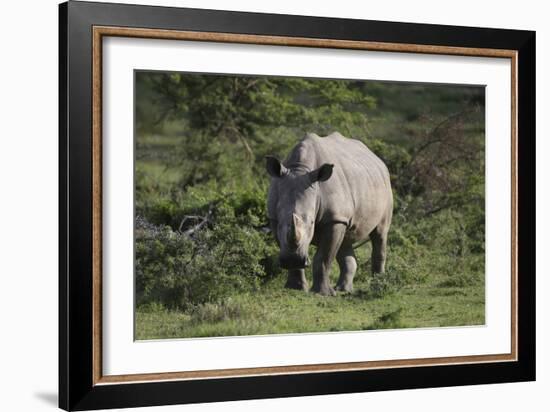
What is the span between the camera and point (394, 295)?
29.6 feet

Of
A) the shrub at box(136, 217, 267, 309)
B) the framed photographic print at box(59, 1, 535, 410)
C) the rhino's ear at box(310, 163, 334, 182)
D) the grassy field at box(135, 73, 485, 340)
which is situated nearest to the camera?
the framed photographic print at box(59, 1, 535, 410)

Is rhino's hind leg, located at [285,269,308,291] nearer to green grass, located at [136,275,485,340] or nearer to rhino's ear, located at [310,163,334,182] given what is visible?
green grass, located at [136,275,485,340]

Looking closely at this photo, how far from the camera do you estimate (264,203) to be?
8.77 metres

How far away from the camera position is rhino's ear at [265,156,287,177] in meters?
8.88

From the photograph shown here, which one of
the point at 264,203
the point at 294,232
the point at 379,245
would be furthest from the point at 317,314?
the point at 264,203

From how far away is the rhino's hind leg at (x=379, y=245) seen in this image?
Answer: 9055mm

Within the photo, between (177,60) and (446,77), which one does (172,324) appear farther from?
(446,77)

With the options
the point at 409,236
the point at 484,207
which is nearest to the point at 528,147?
the point at 484,207

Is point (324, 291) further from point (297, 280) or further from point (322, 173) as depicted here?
point (322, 173)

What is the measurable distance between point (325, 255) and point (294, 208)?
480 mm

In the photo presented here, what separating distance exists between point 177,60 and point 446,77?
7.80 ft

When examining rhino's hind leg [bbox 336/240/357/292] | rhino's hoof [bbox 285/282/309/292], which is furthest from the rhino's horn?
rhino's hind leg [bbox 336/240/357/292]

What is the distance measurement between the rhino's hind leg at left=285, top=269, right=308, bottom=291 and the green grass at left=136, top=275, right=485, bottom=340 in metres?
0.06

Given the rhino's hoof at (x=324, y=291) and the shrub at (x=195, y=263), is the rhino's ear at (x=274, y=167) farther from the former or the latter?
the rhino's hoof at (x=324, y=291)
